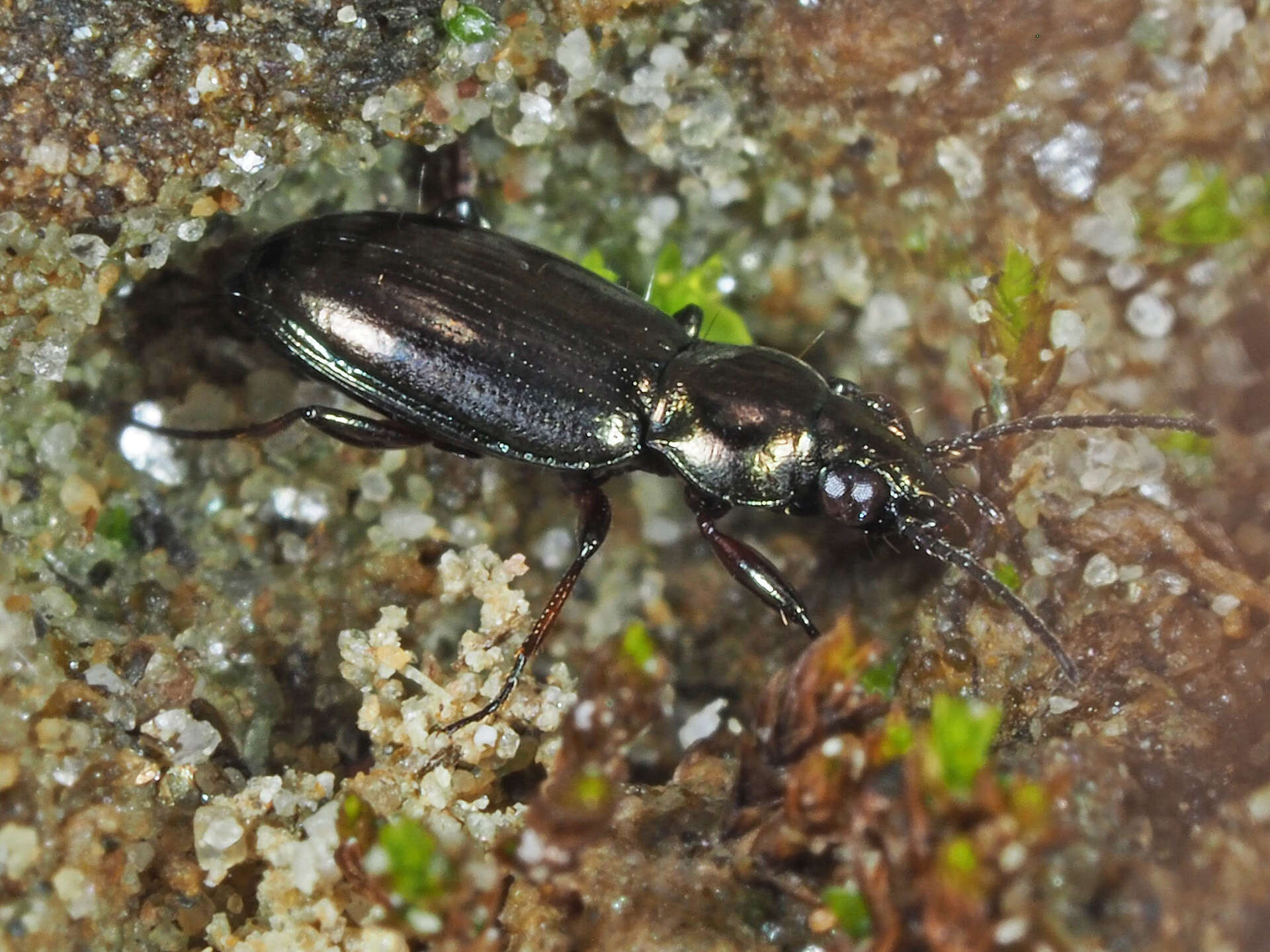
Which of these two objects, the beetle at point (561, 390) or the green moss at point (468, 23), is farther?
the beetle at point (561, 390)

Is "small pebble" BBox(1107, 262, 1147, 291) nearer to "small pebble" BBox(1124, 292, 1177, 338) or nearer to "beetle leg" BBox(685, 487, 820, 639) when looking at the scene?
"small pebble" BBox(1124, 292, 1177, 338)

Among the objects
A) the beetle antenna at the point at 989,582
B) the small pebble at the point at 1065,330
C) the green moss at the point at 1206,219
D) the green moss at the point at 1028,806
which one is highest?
the green moss at the point at 1206,219

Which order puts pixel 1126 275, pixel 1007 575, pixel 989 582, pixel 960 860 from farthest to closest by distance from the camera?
pixel 1126 275 < pixel 1007 575 < pixel 989 582 < pixel 960 860

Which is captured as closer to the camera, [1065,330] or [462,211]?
[1065,330]

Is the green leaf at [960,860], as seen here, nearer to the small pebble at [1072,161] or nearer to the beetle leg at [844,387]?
the beetle leg at [844,387]

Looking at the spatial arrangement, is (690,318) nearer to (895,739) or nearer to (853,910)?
(895,739)

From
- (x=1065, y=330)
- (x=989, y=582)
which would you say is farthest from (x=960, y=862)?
(x=1065, y=330)

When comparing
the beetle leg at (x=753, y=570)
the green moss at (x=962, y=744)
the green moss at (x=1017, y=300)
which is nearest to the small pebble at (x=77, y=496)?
the beetle leg at (x=753, y=570)
